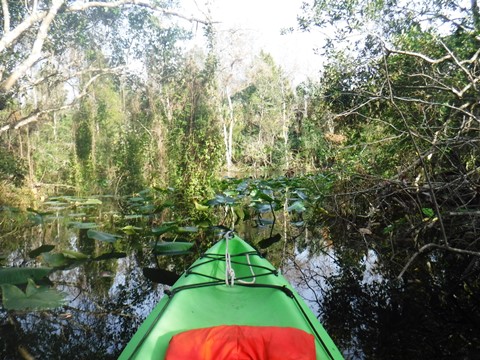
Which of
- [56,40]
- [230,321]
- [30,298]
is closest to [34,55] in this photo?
[56,40]

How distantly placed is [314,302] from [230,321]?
3.70ft

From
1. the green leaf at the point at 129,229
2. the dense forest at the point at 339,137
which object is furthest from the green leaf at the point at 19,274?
the dense forest at the point at 339,137

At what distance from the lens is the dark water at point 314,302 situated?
7.23ft

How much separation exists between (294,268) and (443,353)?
178 cm

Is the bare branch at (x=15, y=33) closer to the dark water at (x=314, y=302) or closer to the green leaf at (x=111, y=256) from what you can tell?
the dark water at (x=314, y=302)

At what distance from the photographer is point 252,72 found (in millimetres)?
21766

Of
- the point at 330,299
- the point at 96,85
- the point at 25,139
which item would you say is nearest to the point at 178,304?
the point at 330,299

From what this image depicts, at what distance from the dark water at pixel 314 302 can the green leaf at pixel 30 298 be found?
166 mm

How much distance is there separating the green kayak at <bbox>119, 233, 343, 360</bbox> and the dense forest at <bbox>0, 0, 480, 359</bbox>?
53cm

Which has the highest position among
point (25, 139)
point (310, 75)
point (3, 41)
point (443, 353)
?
point (310, 75)

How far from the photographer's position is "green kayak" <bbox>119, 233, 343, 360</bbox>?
1566 millimetres

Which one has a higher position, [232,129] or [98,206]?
[232,129]

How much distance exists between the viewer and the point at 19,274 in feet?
9.64

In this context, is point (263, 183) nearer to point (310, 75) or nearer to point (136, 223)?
point (136, 223)
